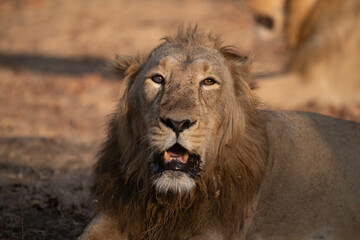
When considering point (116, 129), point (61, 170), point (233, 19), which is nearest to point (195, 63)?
point (116, 129)

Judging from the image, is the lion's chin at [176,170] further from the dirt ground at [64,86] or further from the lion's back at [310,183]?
the dirt ground at [64,86]

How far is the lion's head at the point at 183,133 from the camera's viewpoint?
3535 mm

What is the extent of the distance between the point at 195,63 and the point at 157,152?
686 millimetres

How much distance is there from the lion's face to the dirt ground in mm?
528

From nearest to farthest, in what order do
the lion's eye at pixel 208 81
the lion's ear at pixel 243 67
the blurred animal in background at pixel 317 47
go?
the lion's eye at pixel 208 81 → the lion's ear at pixel 243 67 → the blurred animal in background at pixel 317 47

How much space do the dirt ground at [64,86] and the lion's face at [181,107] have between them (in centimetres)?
53

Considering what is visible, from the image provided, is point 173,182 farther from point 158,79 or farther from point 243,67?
point 243,67

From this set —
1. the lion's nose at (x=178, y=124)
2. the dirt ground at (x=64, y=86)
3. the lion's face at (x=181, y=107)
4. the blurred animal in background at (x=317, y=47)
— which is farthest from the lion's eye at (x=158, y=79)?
the blurred animal in background at (x=317, y=47)

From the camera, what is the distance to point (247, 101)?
411cm

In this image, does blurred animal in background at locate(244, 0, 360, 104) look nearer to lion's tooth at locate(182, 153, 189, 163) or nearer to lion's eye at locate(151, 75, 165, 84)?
lion's eye at locate(151, 75, 165, 84)

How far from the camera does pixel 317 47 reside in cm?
1068

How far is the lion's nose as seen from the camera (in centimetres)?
343

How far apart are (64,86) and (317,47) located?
5043mm

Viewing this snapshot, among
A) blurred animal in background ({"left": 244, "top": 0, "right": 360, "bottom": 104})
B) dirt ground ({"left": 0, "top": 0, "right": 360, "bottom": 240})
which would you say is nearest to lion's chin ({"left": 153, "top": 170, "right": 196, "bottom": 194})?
dirt ground ({"left": 0, "top": 0, "right": 360, "bottom": 240})
